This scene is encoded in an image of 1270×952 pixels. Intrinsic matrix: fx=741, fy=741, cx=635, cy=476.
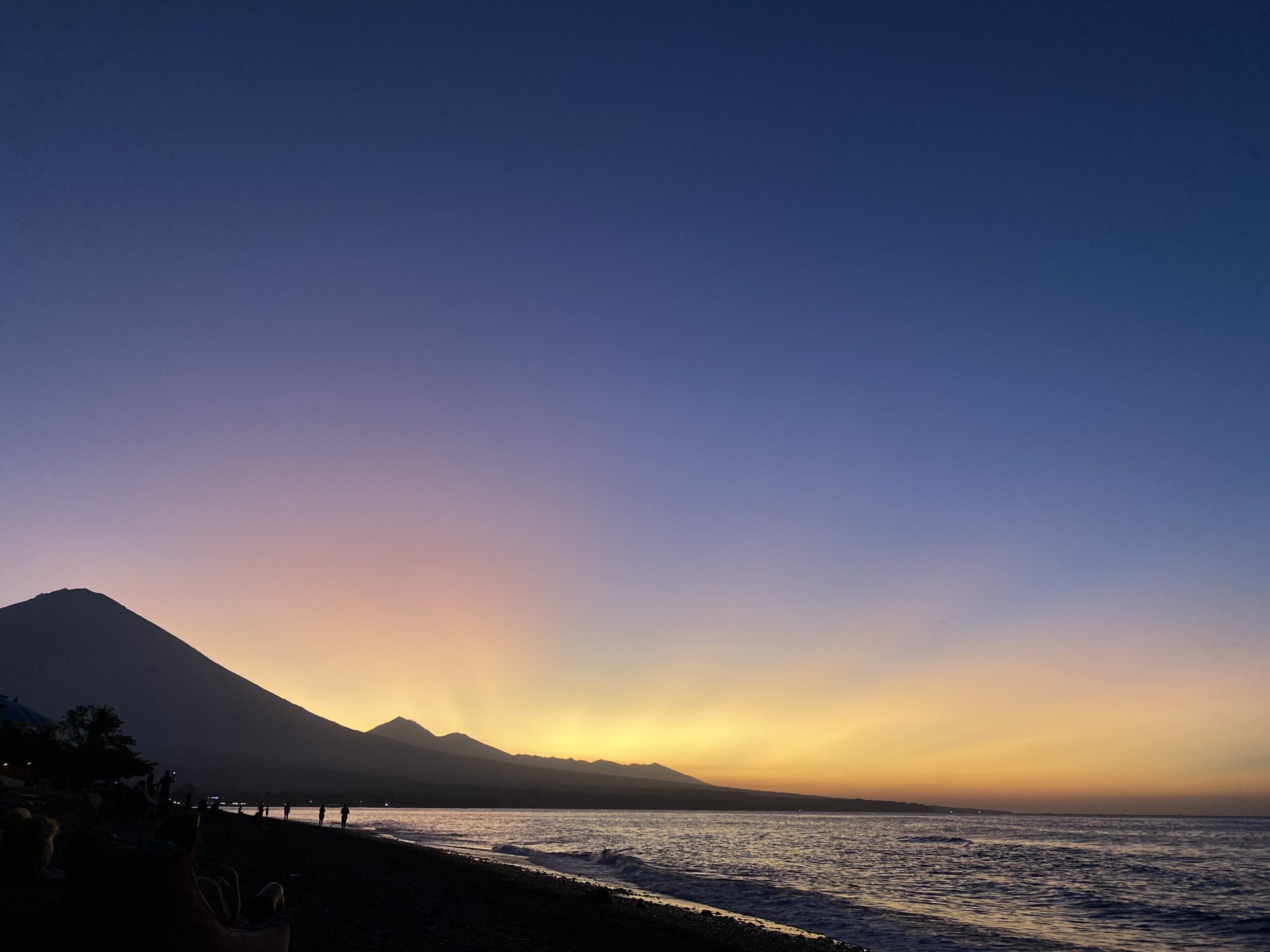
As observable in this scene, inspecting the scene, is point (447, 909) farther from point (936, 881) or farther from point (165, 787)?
point (936, 881)

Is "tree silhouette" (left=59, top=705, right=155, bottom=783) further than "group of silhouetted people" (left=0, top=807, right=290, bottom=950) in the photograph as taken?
Yes

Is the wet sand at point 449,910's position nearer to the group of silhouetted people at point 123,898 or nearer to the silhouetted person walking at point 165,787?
the silhouetted person walking at point 165,787

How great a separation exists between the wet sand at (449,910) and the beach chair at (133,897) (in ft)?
24.6

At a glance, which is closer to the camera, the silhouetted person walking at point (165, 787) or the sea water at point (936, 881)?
the sea water at point (936, 881)

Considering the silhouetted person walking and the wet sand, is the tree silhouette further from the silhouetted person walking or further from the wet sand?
the wet sand

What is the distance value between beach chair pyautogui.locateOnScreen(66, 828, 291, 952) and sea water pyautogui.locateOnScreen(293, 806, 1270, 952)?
80.1 ft

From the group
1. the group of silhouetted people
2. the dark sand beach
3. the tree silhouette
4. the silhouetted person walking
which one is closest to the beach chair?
the group of silhouetted people

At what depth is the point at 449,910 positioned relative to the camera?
61.5ft

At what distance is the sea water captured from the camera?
27.3 m

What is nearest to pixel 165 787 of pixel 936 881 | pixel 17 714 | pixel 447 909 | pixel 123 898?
pixel 17 714

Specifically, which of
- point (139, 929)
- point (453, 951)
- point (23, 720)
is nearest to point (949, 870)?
point (453, 951)

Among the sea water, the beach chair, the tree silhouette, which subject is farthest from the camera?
the tree silhouette

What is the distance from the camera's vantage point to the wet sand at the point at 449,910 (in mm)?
13836

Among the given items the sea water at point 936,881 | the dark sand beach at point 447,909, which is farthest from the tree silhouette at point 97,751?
the sea water at point 936,881
